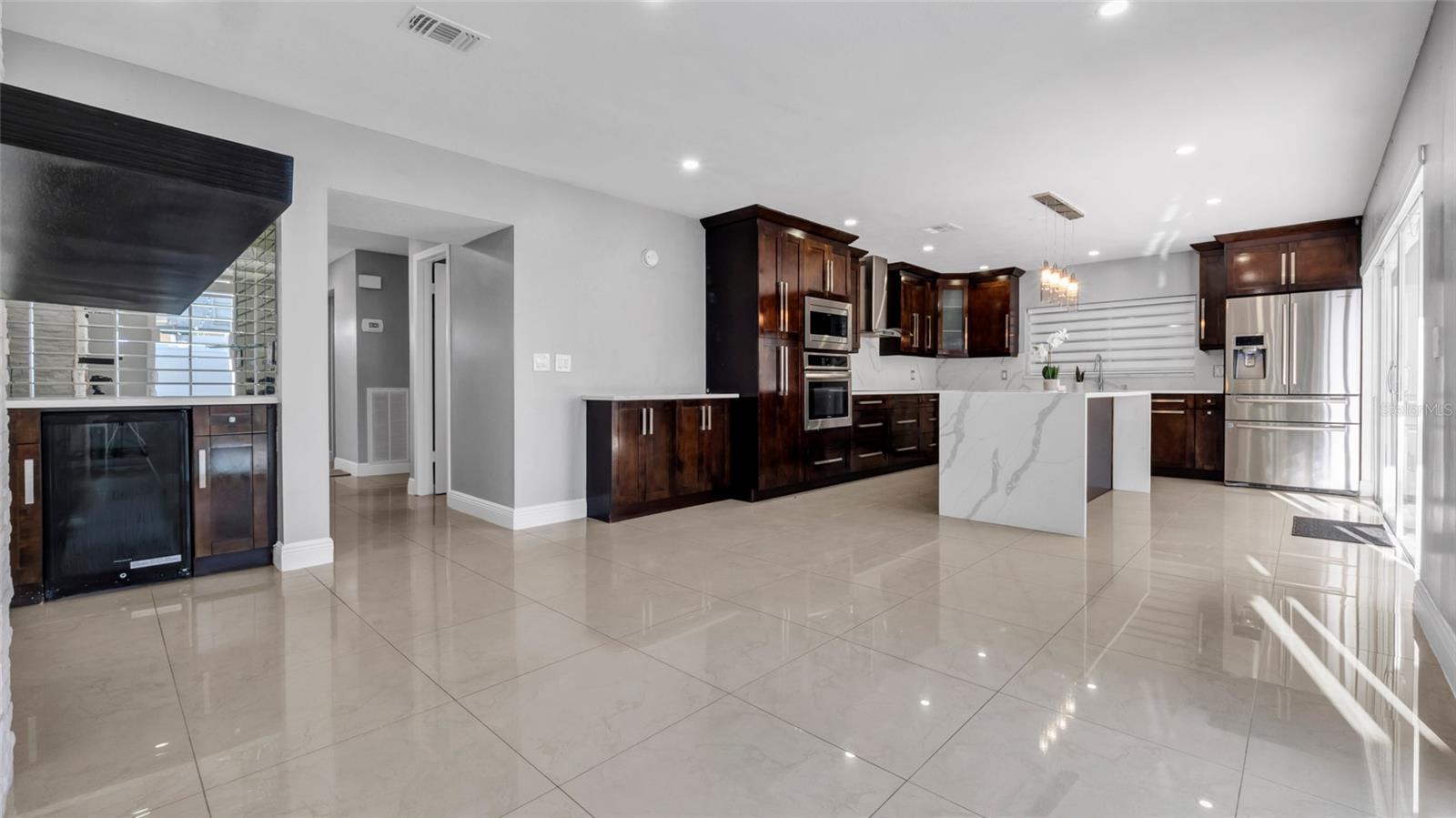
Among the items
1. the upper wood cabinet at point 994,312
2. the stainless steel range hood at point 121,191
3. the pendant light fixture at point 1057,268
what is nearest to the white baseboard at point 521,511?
the stainless steel range hood at point 121,191

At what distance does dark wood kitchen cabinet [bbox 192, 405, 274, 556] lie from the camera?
3.28 m

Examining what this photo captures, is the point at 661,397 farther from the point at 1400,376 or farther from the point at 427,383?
the point at 1400,376

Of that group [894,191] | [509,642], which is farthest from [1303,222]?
[509,642]

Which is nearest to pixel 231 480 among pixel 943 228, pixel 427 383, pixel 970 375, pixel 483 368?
pixel 483 368

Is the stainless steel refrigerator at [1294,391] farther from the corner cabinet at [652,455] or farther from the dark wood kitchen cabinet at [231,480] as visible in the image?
the dark wood kitchen cabinet at [231,480]

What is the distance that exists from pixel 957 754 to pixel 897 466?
18.3ft

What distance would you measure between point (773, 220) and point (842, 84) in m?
2.22

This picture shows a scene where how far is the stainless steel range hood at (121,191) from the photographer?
49 centimetres

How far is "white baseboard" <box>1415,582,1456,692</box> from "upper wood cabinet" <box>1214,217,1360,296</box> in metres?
4.11

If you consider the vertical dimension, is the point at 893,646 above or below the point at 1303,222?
below

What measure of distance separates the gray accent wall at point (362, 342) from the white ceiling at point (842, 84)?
285cm

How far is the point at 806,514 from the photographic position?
4.82m

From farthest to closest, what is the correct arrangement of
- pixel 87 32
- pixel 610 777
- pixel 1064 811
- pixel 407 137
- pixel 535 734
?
pixel 407 137 → pixel 87 32 → pixel 535 734 → pixel 610 777 → pixel 1064 811

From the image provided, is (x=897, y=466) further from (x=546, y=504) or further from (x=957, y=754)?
(x=957, y=754)
